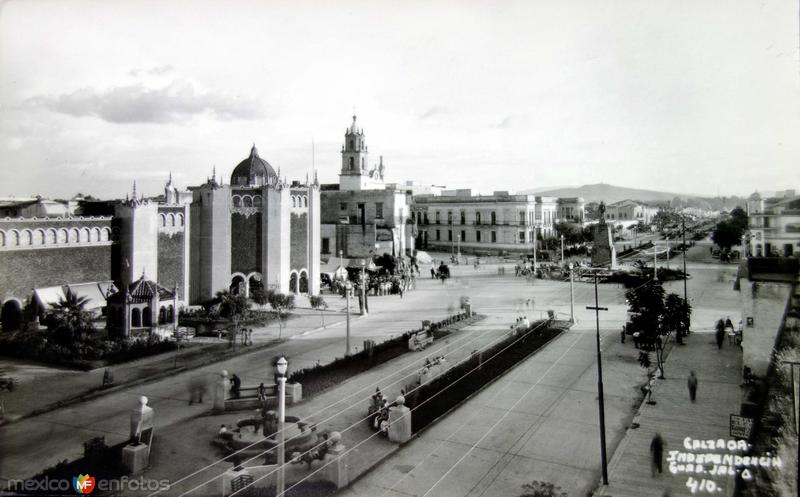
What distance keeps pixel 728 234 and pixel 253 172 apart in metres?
38.2

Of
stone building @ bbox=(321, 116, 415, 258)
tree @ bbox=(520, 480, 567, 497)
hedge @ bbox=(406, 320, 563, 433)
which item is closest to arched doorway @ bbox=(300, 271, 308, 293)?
hedge @ bbox=(406, 320, 563, 433)

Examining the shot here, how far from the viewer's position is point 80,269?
20859 millimetres

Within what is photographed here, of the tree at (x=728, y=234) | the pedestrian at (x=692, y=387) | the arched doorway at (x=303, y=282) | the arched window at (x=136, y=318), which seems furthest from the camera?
the tree at (x=728, y=234)

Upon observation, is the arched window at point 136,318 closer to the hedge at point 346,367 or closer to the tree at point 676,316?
the hedge at point 346,367

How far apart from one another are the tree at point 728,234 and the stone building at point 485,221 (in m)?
16.0

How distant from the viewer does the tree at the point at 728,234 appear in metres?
44.2

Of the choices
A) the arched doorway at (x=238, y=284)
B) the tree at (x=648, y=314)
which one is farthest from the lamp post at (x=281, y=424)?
the arched doorway at (x=238, y=284)

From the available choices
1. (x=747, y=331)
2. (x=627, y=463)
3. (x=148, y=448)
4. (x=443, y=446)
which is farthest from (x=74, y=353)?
(x=747, y=331)

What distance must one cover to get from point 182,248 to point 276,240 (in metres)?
5.02

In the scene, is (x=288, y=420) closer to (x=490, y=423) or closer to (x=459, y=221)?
(x=490, y=423)

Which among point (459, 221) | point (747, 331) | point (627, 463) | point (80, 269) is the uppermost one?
point (459, 221)

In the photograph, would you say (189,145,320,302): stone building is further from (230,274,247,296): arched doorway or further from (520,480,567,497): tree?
(520,480,567,497): tree

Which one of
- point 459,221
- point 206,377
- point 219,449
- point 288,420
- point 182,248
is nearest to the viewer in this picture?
point 219,449

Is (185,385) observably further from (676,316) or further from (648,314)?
(676,316)
